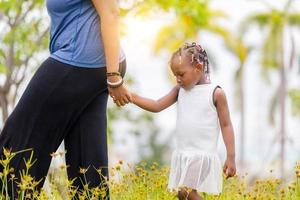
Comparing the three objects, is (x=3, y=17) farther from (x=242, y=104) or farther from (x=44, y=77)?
(x=242, y=104)

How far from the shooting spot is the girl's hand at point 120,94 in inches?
190

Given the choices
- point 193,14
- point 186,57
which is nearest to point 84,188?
point 186,57

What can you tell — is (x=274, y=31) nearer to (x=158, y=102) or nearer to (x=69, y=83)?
(x=158, y=102)

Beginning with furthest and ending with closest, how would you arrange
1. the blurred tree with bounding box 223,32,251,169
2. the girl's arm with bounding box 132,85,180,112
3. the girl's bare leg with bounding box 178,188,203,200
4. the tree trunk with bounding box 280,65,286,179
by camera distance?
1. the blurred tree with bounding box 223,32,251,169
2. the tree trunk with bounding box 280,65,286,179
3. the girl's arm with bounding box 132,85,180,112
4. the girl's bare leg with bounding box 178,188,203,200

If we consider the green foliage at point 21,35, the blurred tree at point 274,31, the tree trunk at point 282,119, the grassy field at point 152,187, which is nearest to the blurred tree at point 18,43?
the green foliage at point 21,35

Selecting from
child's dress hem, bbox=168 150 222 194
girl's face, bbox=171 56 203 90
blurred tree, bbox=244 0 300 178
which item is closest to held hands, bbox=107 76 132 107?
girl's face, bbox=171 56 203 90

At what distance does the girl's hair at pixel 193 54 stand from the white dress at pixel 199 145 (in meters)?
0.14

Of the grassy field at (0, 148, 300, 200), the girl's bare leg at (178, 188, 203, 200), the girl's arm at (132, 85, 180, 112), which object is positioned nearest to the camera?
the girl's bare leg at (178, 188, 203, 200)

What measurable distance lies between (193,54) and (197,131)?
44 centimetres

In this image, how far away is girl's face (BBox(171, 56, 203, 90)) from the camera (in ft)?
17.3

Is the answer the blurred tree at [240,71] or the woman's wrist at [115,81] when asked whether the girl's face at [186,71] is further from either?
the blurred tree at [240,71]

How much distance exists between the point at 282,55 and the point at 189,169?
42.3 meters

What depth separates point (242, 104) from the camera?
49.7 meters

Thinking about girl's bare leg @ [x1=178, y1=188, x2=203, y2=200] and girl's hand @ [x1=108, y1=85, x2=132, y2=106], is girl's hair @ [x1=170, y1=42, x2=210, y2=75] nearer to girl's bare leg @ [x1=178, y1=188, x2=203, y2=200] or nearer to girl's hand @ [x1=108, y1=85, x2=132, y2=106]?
girl's hand @ [x1=108, y1=85, x2=132, y2=106]
